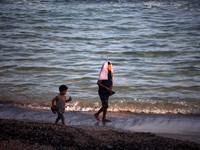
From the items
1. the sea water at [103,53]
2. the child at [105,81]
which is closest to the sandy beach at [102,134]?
the child at [105,81]

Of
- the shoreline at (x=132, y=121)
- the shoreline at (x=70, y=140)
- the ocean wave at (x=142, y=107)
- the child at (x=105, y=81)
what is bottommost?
the ocean wave at (x=142, y=107)

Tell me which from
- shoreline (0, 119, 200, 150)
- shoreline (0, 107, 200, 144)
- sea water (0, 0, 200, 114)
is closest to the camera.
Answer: shoreline (0, 119, 200, 150)

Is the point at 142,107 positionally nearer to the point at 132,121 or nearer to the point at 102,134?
the point at 132,121

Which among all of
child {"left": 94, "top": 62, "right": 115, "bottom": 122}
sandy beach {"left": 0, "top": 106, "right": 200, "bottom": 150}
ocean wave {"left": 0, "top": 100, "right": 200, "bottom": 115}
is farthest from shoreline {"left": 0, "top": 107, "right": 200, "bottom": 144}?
child {"left": 94, "top": 62, "right": 115, "bottom": 122}

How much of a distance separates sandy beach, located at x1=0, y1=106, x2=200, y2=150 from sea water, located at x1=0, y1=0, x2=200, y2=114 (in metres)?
1.06

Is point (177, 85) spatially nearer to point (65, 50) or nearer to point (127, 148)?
point (127, 148)

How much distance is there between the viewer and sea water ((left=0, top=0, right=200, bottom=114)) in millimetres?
8781

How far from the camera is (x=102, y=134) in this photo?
18.0 feet

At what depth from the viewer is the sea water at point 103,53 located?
8781 millimetres

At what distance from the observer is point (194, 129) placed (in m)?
6.16

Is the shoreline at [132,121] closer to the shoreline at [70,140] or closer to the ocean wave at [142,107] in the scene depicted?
the ocean wave at [142,107]

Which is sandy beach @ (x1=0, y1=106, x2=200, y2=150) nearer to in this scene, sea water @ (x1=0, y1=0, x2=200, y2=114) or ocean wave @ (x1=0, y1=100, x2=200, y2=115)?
ocean wave @ (x1=0, y1=100, x2=200, y2=115)

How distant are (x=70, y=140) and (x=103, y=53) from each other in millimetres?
10496

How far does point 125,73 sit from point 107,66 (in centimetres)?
518
